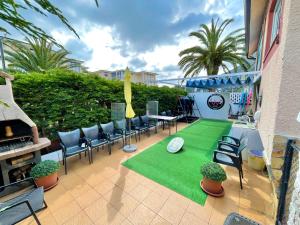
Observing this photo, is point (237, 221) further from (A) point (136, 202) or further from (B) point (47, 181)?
(B) point (47, 181)

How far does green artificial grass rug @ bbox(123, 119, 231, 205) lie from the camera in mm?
2721

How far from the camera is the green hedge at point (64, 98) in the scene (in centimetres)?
330

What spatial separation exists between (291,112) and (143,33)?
21.4ft

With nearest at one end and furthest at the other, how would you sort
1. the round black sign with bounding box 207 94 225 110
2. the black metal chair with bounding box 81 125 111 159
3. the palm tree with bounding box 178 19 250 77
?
the black metal chair with bounding box 81 125 111 159 → the palm tree with bounding box 178 19 250 77 → the round black sign with bounding box 207 94 225 110

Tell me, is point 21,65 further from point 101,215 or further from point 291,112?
point 291,112

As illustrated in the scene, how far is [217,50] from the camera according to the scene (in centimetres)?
867

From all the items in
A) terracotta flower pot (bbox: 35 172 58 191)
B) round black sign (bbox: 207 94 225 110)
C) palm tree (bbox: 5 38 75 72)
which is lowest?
terracotta flower pot (bbox: 35 172 58 191)

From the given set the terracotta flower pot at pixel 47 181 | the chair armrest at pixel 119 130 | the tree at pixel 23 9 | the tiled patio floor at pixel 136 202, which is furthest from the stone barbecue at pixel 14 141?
the tree at pixel 23 9

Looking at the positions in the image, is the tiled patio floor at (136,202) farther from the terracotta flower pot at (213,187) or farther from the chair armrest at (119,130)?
the chair armrest at (119,130)

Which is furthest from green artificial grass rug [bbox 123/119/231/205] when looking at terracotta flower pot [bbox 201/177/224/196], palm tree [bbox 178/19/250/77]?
palm tree [bbox 178/19/250/77]

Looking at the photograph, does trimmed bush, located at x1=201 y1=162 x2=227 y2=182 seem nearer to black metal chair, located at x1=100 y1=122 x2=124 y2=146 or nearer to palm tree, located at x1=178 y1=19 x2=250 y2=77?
black metal chair, located at x1=100 y1=122 x2=124 y2=146

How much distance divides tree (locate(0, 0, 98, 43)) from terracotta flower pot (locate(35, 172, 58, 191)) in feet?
9.56

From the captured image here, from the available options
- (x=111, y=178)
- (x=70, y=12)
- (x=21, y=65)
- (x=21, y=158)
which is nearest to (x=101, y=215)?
(x=111, y=178)

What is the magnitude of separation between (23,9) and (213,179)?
10.3 feet
